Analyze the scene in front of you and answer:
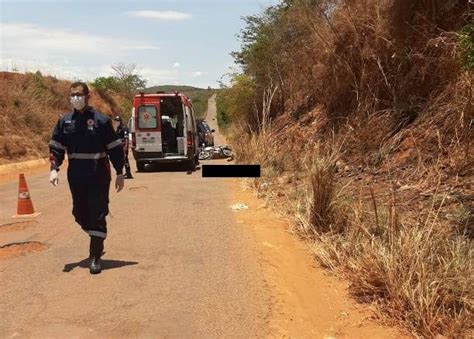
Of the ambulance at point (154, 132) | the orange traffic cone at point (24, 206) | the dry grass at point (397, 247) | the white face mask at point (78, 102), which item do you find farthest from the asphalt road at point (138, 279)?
the ambulance at point (154, 132)

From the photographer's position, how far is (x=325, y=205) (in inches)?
266

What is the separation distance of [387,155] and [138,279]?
18.8 feet

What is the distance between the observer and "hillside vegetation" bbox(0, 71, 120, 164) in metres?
22.6

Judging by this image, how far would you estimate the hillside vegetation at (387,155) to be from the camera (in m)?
4.45

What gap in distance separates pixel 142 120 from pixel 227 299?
41.4 ft

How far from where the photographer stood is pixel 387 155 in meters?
9.38

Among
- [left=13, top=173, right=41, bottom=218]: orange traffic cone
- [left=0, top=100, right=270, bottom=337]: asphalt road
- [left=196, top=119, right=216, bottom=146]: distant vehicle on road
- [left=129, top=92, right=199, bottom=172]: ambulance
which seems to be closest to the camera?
[left=0, top=100, right=270, bottom=337]: asphalt road

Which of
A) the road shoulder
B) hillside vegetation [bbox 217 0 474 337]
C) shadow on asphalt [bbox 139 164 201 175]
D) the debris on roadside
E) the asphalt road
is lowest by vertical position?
the road shoulder

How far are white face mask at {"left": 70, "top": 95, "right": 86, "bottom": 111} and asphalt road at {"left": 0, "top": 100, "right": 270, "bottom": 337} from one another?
1.73 m

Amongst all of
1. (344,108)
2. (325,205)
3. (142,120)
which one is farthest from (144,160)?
(325,205)

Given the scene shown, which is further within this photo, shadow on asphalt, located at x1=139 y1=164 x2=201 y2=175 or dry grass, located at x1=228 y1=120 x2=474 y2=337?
shadow on asphalt, located at x1=139 y1=164 x2=201 y2=175

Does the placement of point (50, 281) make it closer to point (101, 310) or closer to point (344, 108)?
point (101, 310)

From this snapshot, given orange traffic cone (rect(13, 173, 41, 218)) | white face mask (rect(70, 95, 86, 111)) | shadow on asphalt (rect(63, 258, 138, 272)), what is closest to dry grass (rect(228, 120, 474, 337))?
shadow on asphalt (rect(63, 258, 138, 272))

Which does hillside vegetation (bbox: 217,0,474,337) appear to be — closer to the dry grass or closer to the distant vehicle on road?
the dry grass
